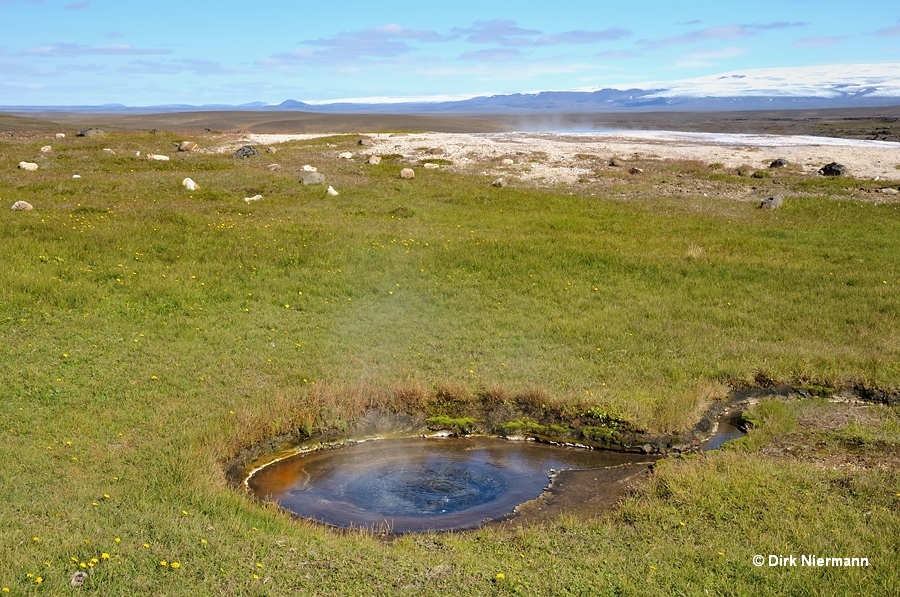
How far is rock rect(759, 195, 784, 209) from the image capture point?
35.2m

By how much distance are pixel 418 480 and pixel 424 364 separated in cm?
439

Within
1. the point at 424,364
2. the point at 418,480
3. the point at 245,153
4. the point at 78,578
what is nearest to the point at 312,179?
the point at 245,153

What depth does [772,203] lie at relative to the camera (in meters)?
35.3

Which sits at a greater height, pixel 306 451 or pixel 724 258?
pixel 724 258

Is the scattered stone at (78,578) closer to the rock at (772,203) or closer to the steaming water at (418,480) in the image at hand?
the steaming water at (418,480)

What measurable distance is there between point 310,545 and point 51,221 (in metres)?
20.6

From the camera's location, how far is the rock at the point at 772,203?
35250mm

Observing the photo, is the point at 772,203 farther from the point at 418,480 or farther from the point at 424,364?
the point at 418,480

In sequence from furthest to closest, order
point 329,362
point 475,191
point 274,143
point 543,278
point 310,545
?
point 274,143, point 475,191, point 543,278, point 329,362, point 310,545

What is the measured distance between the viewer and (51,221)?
2594 centimetres

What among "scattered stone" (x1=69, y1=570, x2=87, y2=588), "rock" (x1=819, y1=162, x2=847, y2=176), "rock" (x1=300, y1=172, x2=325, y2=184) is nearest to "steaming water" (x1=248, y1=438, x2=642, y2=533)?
"scattered stone" (x1=69, y1=570, x2=87, y2=588)

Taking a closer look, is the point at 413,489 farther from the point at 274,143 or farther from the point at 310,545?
the point at 274,143

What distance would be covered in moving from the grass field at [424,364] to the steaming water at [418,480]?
3.03 feet

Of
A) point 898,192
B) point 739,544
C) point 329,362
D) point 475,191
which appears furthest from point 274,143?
point 739,544
